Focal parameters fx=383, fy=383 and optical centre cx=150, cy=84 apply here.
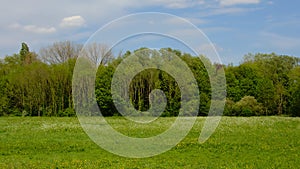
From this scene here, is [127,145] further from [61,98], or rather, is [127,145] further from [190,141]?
[61,98]

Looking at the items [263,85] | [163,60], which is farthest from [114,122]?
[263,85]

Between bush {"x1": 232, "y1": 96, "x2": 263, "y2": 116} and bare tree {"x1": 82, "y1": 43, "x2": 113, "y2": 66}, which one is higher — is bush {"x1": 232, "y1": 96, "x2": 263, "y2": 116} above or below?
below

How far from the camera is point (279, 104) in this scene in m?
69.6

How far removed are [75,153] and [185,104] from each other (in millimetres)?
5894

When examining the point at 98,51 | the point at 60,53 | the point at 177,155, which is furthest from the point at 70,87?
the point at 177,155

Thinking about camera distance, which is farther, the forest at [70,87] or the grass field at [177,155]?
the forest at [70,87]

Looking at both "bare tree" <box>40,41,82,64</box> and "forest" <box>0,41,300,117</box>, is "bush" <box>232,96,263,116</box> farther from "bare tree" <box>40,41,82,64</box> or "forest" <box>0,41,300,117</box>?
"bare tree" <box>40,41,82,64</box>

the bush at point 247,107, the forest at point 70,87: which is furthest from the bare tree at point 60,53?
the bush at point 247,107

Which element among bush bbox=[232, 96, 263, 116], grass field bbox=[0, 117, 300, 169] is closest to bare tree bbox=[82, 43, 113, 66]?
grass field bbox=[0, 117, 300, 169]

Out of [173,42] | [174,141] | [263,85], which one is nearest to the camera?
[173,42]

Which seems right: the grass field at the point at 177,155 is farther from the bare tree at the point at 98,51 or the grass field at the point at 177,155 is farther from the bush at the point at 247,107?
the bush at the point at 247,107

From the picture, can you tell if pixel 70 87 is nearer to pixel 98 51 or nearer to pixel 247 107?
pixel 247 107

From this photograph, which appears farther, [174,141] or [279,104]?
[279,104]

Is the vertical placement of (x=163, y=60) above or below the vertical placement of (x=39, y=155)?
above
